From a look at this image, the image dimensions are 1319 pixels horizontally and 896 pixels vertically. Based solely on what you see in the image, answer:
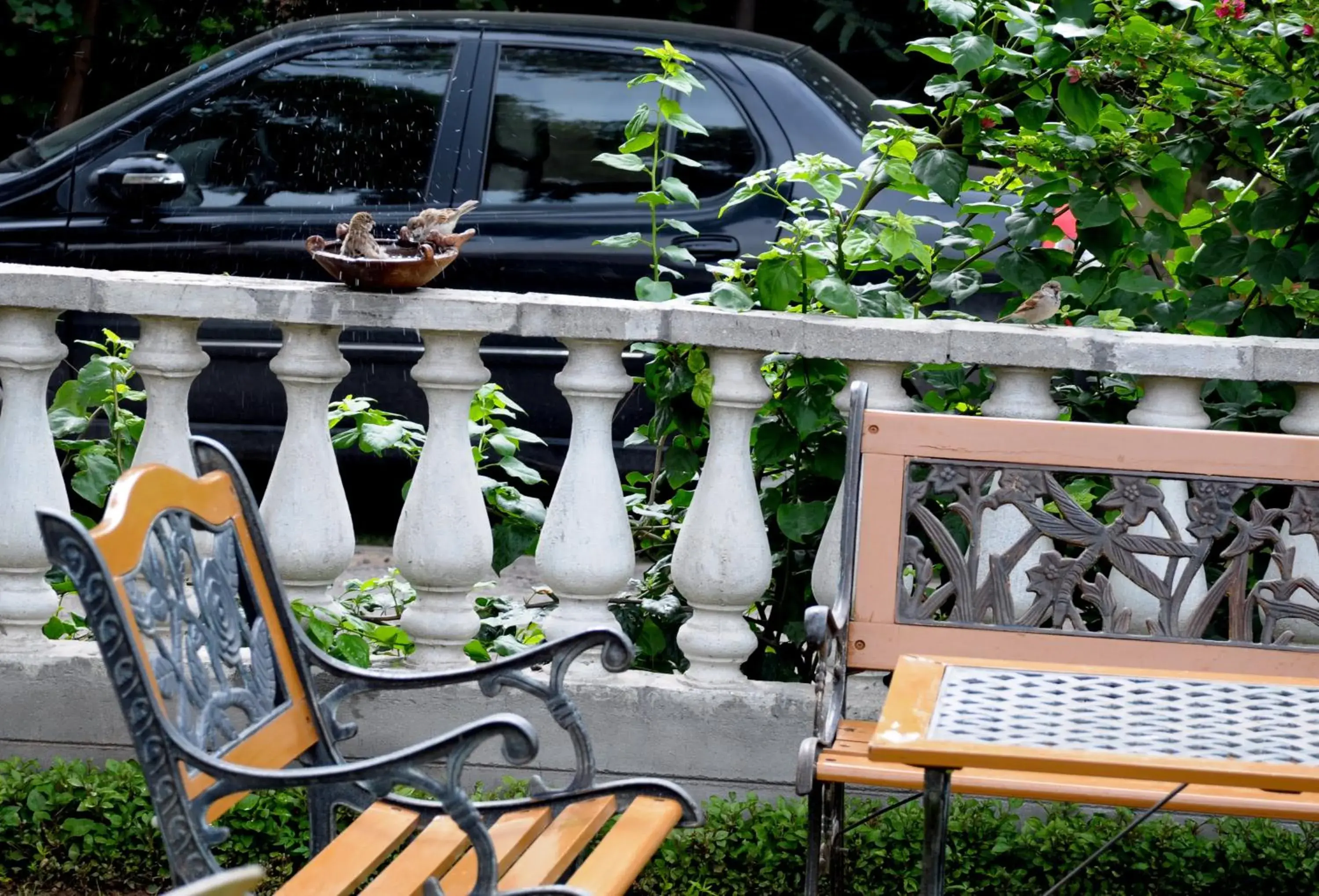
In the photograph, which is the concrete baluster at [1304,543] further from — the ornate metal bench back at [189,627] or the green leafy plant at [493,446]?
the ornate metal bench back at [189,627]

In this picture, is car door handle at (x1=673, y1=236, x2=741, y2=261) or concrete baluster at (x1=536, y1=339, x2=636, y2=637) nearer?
concrete baluster at (x1=536, y1=339, x2=636, y2=637)

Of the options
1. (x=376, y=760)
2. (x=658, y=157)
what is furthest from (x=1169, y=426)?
(x=376, y=760)

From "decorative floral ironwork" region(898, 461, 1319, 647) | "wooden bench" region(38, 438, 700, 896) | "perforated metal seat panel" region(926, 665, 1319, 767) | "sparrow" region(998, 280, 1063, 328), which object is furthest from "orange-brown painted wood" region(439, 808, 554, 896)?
"sparrow" region(998, 280, 1063, 328)

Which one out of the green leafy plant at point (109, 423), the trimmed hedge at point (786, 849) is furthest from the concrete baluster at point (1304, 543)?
the green leafy plant at point (109, 423)

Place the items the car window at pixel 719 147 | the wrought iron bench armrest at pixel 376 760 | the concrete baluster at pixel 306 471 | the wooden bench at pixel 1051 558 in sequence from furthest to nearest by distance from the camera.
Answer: the car window at pixel 719 147 < the concrete baluster at pixel 306 471 < the wooden bench at pixel 1051 558 < the wrought iron bench armrest at pixel 376 760

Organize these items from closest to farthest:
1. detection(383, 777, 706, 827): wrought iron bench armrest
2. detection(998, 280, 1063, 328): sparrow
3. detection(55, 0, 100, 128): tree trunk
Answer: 1. detection(383, 777, 706, 827): wrought iron bench armrest
2. detection(998, 280, 1063, 328): sparrow
3. detection(55, 0, 100, 128): tree trunk

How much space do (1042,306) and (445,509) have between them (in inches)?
48.6

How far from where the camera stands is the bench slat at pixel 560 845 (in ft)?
7.38

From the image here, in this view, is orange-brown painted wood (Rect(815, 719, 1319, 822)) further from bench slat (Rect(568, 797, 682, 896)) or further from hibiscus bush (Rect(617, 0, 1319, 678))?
hibiscus bush (Rect(617, 0, 1319, 678))

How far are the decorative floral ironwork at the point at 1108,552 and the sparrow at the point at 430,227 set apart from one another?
1021 millimetres

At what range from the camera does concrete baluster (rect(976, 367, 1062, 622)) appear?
124 inches

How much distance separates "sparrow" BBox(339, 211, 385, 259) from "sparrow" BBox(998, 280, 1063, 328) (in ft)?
4.16

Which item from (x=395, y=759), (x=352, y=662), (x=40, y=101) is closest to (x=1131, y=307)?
(x=352, y=662)

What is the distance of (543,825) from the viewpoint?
2.42m
